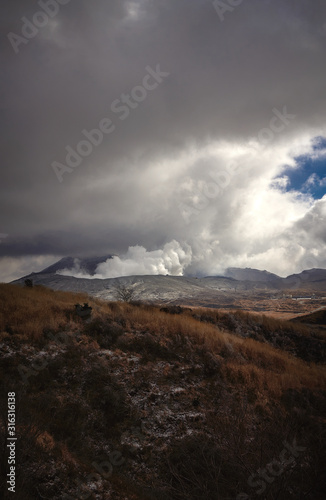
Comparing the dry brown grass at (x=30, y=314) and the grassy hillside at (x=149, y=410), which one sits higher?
the dry brown grass at (x=30, y=314)

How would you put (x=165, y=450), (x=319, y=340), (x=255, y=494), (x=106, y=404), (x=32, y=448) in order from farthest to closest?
(x=319, y=340)
(x=106, y=404)
(x=165, y=450)
(x=32, y=448)
(x=255, y=494)

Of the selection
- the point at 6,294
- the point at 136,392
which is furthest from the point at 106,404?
the point at 6,294

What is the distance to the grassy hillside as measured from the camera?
3.98 m

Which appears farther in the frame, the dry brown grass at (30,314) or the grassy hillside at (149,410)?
the dry brown grass at (30,314)

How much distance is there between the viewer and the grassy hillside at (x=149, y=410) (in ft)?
13.1

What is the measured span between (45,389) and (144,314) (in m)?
7.34

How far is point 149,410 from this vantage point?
7816 mm

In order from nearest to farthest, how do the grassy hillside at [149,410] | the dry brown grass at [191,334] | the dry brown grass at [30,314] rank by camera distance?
the grassy hillside at [149,410]
the dry brown grass at [191,334]
the dry brown grass at [30,314]

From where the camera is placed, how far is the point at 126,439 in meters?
6.77

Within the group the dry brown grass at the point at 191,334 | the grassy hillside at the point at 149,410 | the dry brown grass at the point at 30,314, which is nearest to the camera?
the grassy hillside at the point at 149,410

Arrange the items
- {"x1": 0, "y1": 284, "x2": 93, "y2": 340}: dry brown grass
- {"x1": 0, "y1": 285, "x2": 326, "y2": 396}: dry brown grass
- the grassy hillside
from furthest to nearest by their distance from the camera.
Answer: {"x1": 0, "y1": 284, "x2": 93, "y2": 340}: dry brown grass, {"x1": 0, "y1": 285, "x2": 326, "y2": 396}: dry brown grass, the grassy hillside

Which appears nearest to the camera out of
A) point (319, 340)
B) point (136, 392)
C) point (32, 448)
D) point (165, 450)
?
point (32, 448)

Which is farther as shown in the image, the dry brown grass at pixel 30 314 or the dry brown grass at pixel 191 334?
the dry brown grass at pixel 30 314

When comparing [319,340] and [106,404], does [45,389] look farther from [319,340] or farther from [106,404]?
[319,340]
